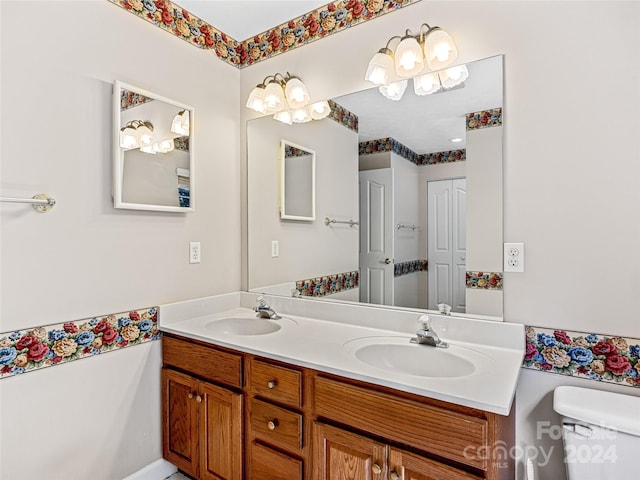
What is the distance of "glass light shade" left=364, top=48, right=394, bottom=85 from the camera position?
1654mm

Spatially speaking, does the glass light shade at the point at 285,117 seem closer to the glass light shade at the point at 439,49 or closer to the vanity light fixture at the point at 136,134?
the vanity light fixture at the point at 136,134

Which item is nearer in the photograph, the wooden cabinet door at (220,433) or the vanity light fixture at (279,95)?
the wooden cabinet door at (220,433)

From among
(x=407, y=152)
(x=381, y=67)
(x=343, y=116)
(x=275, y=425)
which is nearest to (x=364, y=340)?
(x=275, y=425)

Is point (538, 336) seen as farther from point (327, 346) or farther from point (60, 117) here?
point (60, 117)

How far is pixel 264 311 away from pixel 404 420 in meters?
1.05

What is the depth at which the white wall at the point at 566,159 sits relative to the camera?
1.24 metres

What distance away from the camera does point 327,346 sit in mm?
1468

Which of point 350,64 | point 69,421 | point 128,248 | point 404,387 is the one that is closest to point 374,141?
point 350,64

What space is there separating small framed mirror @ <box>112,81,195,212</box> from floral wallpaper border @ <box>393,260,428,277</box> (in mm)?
1124

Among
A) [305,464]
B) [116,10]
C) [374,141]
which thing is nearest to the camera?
[305,464]

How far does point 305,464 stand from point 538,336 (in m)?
1.00

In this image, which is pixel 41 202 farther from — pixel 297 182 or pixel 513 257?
pixel 513 257

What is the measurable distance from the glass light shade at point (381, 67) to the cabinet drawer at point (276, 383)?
1.34m

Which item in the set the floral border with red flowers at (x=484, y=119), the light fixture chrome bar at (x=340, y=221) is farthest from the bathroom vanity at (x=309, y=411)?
the floral border with red flowers at (x=484, y=119)
